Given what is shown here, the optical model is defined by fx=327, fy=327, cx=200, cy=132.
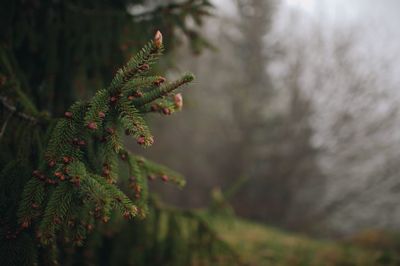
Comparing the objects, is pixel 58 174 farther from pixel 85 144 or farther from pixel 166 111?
pixel 166 111

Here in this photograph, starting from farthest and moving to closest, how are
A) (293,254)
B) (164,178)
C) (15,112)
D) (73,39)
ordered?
(293,254) < (73,39) < (164,178) < (15,112)

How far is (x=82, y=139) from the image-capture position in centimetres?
119

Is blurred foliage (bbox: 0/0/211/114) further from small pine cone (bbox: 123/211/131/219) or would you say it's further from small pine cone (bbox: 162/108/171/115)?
small pine cone (bbox: 123/211/131/219)

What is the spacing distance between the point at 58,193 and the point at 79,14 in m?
1.69

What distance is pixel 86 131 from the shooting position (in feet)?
3.92

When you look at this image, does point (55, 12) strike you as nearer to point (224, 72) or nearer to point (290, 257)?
point (290, 257)

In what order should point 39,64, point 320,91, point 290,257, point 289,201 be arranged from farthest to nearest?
1. point 289,201
2. point 320,91
3. point 290,257
4. point 39,64

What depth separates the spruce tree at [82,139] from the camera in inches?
42.4

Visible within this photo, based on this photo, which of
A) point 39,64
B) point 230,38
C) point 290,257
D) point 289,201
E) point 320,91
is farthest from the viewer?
point 230,38

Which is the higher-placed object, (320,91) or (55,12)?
(320,91)

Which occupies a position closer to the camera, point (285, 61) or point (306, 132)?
point (306, 132)

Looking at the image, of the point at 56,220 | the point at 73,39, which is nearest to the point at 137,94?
the point at 56,220

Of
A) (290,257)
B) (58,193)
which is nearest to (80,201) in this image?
(58,193)

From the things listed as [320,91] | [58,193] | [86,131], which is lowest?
[58,193]
